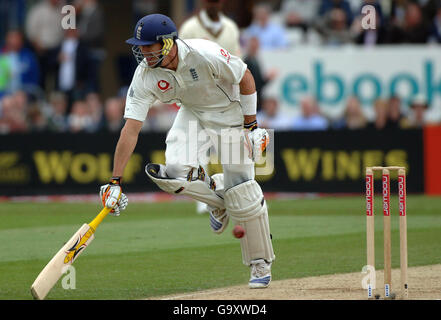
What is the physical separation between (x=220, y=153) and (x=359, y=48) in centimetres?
864

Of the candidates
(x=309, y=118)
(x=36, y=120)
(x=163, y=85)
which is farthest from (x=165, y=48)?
(x=36, y=120)

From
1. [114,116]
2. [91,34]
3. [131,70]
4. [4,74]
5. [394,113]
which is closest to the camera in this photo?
[394,113]

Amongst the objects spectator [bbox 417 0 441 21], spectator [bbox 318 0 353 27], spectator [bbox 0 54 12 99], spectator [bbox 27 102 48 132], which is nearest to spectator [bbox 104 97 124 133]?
spectator [bbox 27 102 48 132]

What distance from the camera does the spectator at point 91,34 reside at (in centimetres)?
1617

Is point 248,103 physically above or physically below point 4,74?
above

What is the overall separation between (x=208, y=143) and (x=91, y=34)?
957 centimetres

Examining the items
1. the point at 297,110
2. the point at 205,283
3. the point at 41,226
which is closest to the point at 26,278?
the point at 205,283

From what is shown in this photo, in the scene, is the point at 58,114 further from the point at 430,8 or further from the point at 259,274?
the point at 259,274

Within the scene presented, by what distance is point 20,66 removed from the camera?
54.5 feet

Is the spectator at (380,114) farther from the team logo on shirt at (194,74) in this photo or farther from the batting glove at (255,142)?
the team logo on shirt at (194,74)

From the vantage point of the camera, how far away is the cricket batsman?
6.72 meters

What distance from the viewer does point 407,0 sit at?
54.5 feet

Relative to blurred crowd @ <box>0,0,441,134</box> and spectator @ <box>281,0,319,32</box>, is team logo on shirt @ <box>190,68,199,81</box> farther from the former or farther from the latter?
spectator @ <box>281,0,319,32</box>

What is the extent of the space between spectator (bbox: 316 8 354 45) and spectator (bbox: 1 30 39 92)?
5.06 m
